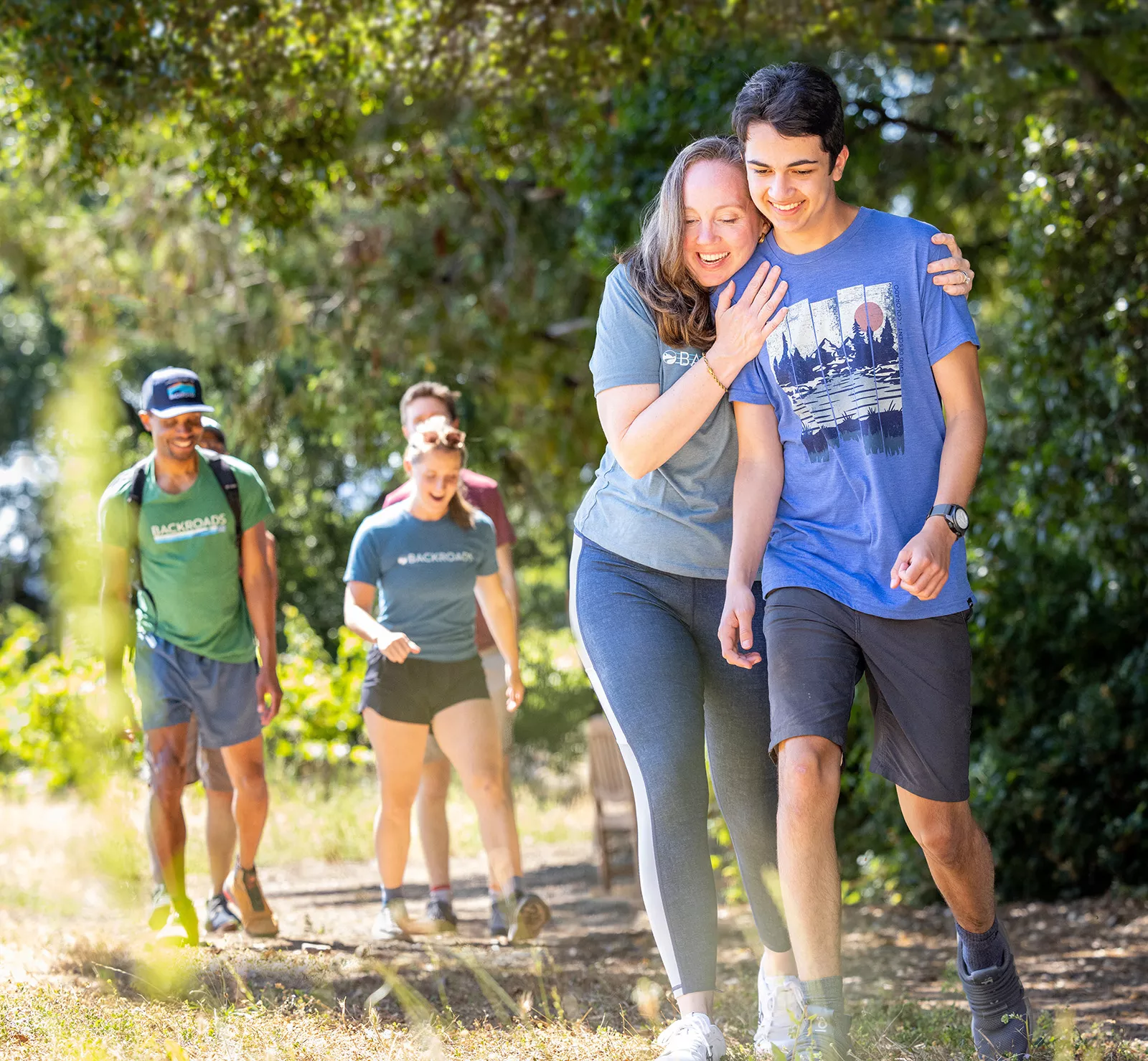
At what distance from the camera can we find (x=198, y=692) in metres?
5.70

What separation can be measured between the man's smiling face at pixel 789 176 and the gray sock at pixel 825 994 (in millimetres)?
1783

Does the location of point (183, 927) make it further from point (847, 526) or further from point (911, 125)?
point (911, 125)

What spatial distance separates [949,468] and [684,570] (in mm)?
737

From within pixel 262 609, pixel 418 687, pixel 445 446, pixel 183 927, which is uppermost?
pixel 445 446

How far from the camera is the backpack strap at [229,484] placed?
573cm

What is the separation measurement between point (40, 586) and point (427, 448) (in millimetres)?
24121

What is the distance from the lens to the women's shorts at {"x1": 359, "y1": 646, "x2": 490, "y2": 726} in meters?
6.17

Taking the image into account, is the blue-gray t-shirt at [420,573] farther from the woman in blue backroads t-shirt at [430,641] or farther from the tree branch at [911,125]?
the tree branch at [911,125]

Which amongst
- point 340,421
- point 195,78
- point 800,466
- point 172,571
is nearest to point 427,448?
point 172,571

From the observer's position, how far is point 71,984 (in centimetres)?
456

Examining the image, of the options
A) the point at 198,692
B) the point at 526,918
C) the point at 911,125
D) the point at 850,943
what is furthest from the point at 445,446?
the point at 911,125

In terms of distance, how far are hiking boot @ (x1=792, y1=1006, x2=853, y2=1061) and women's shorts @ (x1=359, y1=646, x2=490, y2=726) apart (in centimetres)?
327

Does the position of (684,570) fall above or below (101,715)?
above

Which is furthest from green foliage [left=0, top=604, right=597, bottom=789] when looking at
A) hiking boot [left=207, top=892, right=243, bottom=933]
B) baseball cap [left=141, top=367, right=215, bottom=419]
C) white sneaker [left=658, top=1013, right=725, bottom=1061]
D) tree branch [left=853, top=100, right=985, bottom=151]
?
white sneaker [left=658, top=1013, right=725, bottom=1061]
